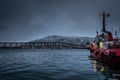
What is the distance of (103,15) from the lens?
6122cm

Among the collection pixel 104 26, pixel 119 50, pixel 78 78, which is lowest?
pixel 78 78

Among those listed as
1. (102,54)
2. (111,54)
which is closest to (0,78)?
(111,54)

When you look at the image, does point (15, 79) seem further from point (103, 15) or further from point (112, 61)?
point (103, 15)

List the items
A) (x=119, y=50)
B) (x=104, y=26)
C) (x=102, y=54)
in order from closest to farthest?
(x=119, y=50) → (x=102, y=54) → (x=104, y=26)

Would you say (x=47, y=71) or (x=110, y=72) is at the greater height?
(x=47, y=71)

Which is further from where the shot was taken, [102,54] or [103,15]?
[103,15]

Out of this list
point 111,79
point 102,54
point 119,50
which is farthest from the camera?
point 102,54

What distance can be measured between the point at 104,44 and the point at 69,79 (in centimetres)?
2652

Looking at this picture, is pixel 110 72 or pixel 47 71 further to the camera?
pixel 47 71

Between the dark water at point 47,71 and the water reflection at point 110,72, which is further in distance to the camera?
the dark water at point 47,71

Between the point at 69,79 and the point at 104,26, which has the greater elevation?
the point at 104,26

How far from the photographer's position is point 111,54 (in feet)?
131

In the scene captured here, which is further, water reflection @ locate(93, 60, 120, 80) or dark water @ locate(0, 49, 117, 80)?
dark water @ locate(0, 49, 117, 80)

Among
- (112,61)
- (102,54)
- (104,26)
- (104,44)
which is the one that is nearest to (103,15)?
(104,26)
